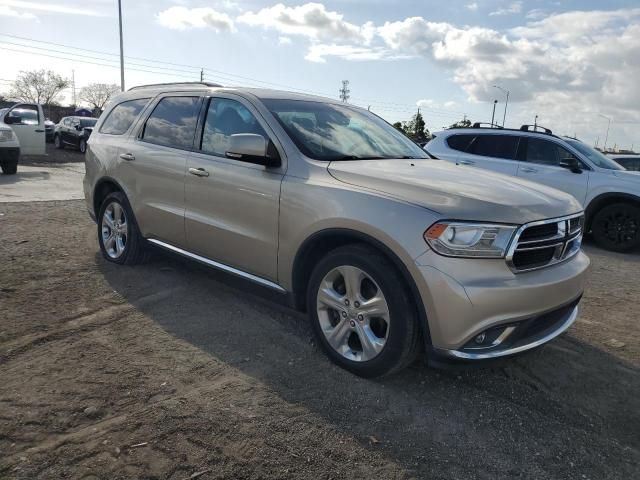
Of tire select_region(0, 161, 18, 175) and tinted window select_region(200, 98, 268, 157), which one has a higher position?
tinted window select_region(200, 98, 268, 157)

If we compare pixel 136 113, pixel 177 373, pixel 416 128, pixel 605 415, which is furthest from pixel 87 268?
pixel 416 128

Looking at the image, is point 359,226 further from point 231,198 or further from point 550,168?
point 550,168

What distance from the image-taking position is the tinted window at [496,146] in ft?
30.4

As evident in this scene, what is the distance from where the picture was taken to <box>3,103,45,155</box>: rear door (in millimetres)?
15102

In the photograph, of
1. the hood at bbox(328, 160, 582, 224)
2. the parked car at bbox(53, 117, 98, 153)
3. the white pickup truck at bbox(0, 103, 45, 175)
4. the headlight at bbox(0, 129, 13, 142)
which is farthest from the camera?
the parked car at bbox(53, 117, 98, 153)

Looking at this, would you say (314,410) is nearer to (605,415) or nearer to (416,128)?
(605,415)

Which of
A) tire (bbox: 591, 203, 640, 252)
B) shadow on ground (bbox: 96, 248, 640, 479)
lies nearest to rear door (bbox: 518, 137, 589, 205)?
tire (bbox: 591, 203, 640, 252)

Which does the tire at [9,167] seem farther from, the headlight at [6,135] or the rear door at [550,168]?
the rear door at [550,168]

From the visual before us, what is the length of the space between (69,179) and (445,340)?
1309cm

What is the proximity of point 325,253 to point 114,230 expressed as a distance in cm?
294

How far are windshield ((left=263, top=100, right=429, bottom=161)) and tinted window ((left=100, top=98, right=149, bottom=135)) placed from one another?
1899mm

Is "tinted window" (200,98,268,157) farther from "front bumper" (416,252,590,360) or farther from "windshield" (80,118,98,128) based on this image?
"windshield" (80,118,98,128)

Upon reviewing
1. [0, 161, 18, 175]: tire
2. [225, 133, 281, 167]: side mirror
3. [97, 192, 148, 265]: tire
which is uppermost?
[225, 133, 281, 167]: side mirror

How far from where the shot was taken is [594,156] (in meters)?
8.84
